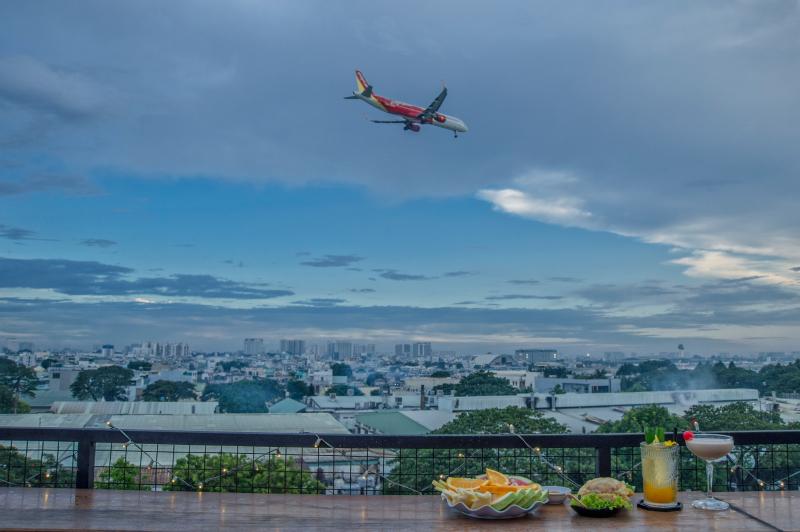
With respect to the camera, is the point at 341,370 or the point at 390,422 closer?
the point at 390,422

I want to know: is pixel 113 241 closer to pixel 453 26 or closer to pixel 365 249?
pixel 365 249

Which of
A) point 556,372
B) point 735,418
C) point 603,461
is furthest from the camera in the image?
point 556,372

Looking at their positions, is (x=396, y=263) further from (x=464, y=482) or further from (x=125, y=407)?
(x=464, y=482)

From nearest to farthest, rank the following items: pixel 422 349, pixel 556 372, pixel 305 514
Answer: pixel 305 514 → pixel 422 349 → pixel 556 372

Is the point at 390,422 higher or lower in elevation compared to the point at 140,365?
lower

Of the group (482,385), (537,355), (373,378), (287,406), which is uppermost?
(537,355)

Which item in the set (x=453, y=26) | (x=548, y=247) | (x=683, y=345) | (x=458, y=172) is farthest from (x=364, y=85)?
(x=683, y=345)

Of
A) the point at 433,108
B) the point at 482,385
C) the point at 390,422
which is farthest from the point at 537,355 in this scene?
the point at 433,108

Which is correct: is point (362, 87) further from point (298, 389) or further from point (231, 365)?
point (298, 389)
